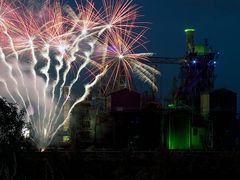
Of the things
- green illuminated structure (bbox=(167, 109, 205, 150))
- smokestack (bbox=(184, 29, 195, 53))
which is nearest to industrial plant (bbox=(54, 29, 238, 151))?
green illuminated structure (bbox=(167, 109, 205, 150))

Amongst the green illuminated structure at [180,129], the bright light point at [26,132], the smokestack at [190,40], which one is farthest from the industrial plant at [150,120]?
the bright light point at [26,132]

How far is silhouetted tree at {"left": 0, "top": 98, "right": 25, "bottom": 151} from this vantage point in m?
22.0

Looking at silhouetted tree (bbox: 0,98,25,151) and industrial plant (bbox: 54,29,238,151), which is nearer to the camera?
silhouetted tree (bbox: 0,98,25,151)

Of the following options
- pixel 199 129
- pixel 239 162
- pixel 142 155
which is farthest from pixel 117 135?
pixel 239 162

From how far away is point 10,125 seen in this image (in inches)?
869

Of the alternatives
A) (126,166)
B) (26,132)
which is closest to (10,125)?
(26,132)

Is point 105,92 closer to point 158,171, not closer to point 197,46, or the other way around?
point 197,46

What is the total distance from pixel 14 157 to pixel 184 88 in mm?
43550

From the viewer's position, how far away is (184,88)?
6419cm

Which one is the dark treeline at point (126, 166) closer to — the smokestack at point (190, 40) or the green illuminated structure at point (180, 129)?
the green illuminated structure at point (180, 129)

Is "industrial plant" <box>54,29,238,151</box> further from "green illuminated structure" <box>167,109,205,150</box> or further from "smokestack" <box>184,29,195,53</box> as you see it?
"smokestack" <box>184,29,195,53</box>

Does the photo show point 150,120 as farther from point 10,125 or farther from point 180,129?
point 10,125

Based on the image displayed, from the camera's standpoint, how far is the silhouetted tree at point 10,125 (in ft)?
72.1

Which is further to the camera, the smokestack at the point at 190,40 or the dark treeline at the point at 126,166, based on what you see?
the smokestack at the point at 190,40
